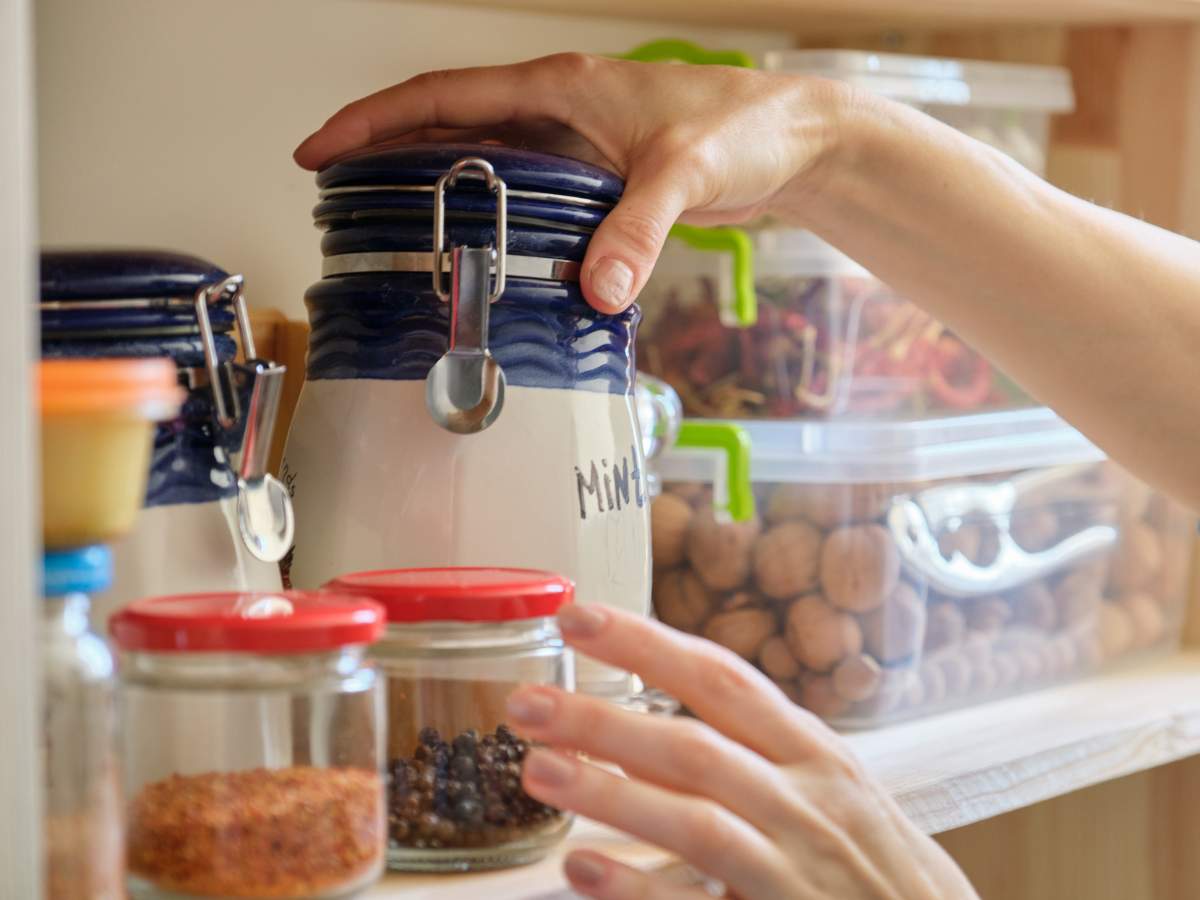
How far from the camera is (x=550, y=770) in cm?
Result: 45

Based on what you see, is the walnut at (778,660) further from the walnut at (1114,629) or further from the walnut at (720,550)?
the walnut at (1114,629)

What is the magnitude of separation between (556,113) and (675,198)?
9 centimetres

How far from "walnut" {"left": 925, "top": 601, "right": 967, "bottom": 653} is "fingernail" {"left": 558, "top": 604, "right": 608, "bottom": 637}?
0.45 metres


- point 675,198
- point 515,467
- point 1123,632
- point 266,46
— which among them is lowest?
point 1123,632

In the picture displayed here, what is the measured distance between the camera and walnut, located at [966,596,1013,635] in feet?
2.97

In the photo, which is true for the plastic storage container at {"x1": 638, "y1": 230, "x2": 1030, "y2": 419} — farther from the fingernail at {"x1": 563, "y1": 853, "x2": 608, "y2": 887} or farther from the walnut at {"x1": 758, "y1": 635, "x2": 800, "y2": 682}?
the fingernail at {"x1": 563, "y1": 853, "x2": 608, "y2": 887}

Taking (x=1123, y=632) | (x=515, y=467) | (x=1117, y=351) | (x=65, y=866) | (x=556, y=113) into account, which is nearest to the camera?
(x=65, y=866)

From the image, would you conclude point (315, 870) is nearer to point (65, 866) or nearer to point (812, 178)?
point (65, 866)

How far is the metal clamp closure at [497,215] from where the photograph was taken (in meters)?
0.54

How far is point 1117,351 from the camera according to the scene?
0.81 meters

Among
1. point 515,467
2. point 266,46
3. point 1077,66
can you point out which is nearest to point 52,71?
point 266,46

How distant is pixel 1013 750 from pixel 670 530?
23cm

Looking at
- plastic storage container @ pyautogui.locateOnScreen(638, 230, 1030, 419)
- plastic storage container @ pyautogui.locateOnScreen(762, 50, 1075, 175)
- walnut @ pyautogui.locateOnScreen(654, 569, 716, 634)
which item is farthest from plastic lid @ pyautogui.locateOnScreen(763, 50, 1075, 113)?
walnut @ pyautogui.locateOnScreen(654, 569, 716, 634)

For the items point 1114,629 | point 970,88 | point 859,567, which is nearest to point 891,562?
point 859,567
